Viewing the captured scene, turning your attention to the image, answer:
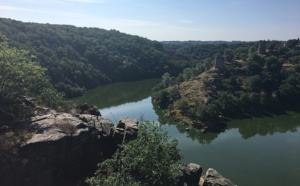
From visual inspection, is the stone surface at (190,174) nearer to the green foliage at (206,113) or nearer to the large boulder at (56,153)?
the large boulder at (56,153)

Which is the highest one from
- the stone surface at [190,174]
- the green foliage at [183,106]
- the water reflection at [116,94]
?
the stone surface at [190,174]

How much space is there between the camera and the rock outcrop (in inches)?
1196

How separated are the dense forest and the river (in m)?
5.36

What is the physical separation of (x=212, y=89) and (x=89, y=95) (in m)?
58.5

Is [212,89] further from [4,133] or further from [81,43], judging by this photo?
[81,43]

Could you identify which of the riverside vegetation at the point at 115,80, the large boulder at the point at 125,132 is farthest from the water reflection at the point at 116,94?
the large boulder at the point at 125,132

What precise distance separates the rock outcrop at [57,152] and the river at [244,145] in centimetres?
724

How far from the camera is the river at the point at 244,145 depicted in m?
60.8

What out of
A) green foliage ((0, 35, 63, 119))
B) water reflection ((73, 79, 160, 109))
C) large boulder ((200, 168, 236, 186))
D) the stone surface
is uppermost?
green foliage ((0, 35, 63, 119))

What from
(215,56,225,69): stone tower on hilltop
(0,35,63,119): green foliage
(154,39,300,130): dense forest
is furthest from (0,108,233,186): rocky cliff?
(215,56,225,69): stone tower on hilltop

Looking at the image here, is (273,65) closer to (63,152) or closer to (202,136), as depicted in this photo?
(202,136)

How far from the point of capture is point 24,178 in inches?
1197

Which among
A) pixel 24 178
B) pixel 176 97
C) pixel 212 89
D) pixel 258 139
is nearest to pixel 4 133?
pixel 24 178

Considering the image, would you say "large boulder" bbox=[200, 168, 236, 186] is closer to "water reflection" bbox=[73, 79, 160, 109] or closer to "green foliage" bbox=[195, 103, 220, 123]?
"green foliage" bbox=[195, 103, 220, 123]
